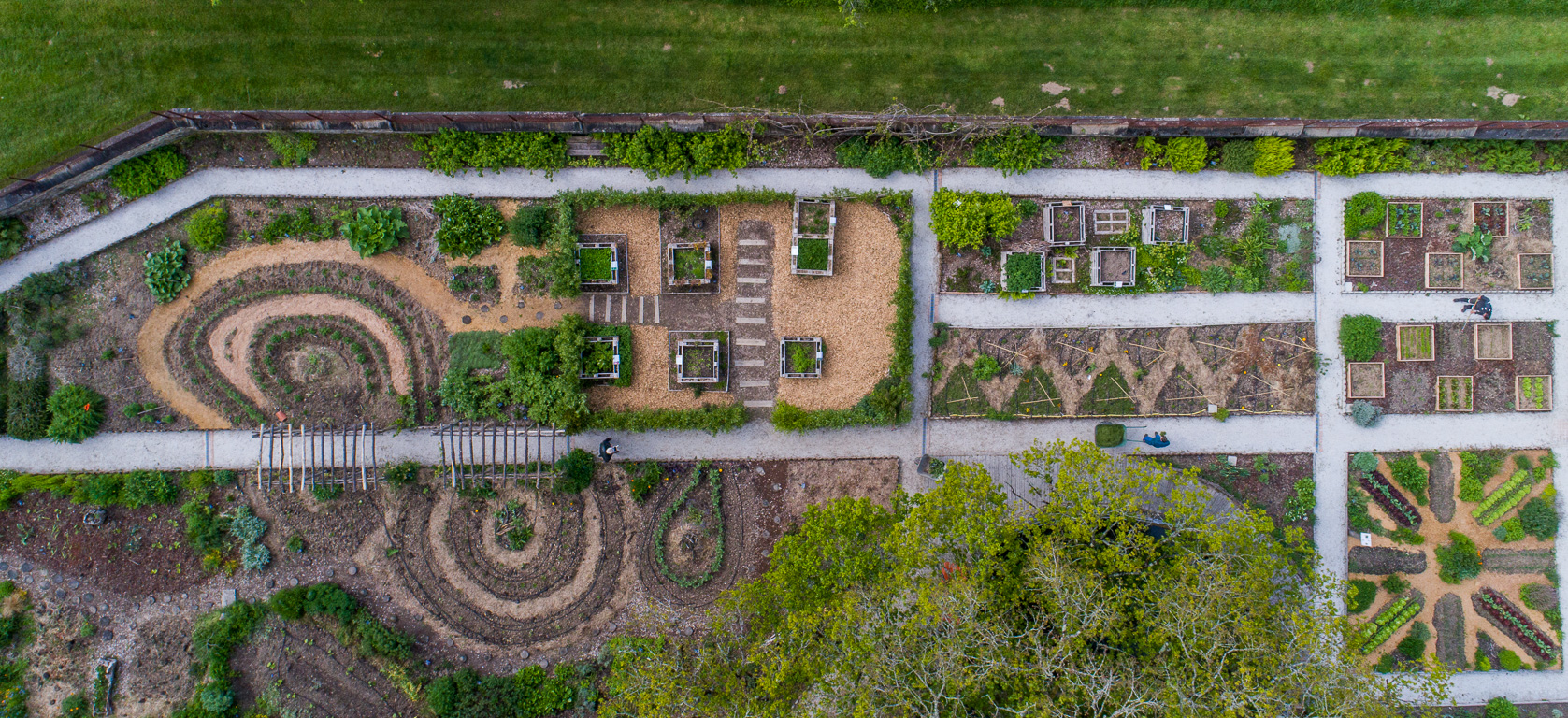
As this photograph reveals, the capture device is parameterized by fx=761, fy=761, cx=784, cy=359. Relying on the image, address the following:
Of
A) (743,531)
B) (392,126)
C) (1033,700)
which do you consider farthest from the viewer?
(743,531)

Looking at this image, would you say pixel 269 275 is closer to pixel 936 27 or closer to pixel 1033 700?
pixel 936 27

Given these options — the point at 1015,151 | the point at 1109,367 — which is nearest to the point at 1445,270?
the point at 1109,367

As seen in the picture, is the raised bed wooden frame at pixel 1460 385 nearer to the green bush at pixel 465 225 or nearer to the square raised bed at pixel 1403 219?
the square raised bed at pixel 1403 219

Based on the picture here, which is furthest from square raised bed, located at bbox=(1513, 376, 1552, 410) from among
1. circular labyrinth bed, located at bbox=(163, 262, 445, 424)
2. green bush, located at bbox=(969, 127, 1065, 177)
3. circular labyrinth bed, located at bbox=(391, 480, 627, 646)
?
circular labyrinth bed, located at bbox=(163, 262, 445, 424)

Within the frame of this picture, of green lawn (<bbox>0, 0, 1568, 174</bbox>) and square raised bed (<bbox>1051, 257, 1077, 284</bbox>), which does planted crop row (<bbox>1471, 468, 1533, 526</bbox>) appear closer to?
green lawn (<bbox>0, 0, 1568, 174</bbox>)

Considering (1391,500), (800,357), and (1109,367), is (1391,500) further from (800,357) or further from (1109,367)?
(800,357)

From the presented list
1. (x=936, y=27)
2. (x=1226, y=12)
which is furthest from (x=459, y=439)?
(x=1226, y=12)

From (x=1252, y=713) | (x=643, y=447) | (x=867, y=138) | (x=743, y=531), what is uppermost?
(x=867, y=138)
